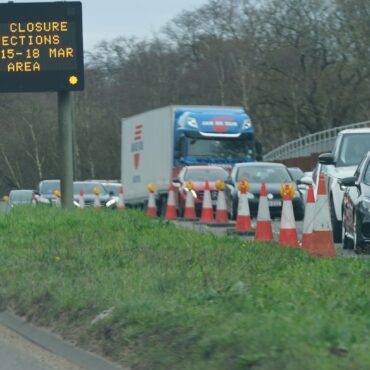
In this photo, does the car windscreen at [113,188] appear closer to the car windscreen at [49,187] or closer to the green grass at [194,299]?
the car windscreen at [49,187]

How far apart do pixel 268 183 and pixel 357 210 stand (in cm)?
1362

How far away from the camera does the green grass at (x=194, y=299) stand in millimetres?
7465

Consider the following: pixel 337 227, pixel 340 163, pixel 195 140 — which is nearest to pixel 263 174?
pixel 195 140

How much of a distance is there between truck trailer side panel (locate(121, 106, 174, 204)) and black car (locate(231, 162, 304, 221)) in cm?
620

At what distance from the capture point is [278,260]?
12.4 meters

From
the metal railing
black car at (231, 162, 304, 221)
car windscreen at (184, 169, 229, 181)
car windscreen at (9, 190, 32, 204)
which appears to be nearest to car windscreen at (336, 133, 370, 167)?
black car at (231, 162, 304, 221)

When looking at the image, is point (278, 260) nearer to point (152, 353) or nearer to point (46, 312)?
point (46, 312)

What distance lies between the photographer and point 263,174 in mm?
30125

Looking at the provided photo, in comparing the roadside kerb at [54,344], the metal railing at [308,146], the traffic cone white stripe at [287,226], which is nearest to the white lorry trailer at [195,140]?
the metal railing at [308,146]

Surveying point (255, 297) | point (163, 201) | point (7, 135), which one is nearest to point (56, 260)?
point (255, 297)

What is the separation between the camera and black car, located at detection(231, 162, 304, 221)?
2802 centimetres

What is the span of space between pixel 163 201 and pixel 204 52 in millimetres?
43879

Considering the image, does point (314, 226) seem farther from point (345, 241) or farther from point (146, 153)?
point (146, 153)

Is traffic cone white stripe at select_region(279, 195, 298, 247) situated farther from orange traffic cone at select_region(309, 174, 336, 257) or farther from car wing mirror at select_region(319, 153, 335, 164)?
car wing mirror at select_region(319, 153, 335, 164)
